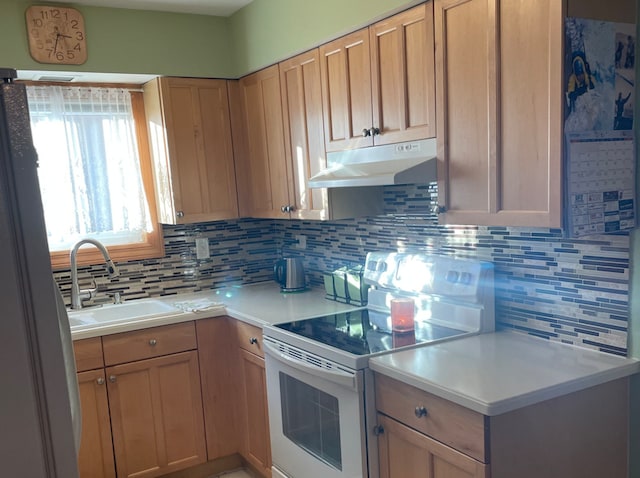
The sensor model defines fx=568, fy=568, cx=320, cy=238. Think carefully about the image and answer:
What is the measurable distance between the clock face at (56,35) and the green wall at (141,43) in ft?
0.09

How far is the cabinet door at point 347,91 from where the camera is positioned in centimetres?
224

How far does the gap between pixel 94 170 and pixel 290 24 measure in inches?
51.2

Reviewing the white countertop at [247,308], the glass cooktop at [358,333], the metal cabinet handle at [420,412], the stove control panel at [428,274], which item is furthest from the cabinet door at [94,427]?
the metal cabinet handle at [420,412]

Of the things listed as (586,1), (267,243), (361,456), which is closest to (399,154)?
(586,1)

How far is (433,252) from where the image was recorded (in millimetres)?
2416

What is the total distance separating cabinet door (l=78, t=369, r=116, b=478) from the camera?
2.59 m

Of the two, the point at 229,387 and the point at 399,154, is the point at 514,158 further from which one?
the point at 229,387

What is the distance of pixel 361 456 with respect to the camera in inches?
74.4

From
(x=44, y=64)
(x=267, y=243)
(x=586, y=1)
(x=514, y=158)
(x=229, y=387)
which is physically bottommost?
(x=229, y=387)

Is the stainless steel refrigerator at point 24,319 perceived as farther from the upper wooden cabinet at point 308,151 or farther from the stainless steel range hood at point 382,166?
the upper wooden cabinet at point 308,151

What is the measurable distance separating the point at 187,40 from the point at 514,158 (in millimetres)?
1981

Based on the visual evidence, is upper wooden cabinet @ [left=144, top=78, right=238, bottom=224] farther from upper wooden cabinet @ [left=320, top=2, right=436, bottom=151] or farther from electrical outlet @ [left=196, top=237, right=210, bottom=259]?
upper wooden cabinet @ [left=320, top=2, right=436, bottom=151]

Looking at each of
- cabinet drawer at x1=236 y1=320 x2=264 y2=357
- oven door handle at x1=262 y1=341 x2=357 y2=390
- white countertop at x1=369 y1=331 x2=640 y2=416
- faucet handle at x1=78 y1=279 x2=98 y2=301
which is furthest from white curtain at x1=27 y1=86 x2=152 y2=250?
white countertop at x1=369 y1=331 x2=640 y2=416

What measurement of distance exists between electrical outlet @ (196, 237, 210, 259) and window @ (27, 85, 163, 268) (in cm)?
21
